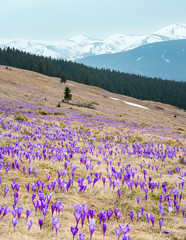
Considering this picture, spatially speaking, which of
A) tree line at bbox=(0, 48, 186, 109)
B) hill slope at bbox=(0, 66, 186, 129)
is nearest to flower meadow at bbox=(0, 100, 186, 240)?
hill slope at bbox=(0, 66, 186, 129)

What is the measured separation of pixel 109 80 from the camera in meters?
143

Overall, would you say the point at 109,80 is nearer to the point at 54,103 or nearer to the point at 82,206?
the point at 54,103

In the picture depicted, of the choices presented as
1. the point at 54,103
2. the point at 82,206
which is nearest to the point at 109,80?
the point at 54,103

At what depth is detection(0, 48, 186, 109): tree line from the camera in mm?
118562

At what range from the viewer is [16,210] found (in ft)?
7.97

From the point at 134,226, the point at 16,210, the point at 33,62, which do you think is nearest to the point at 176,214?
the point at 134,226

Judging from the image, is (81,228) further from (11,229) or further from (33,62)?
(33,62)

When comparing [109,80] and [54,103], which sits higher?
[109,80]

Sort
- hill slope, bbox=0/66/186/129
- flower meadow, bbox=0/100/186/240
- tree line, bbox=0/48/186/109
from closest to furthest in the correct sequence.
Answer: flower meadow, bbox=0/100/186/240, hill slope, bbox=0/66/186/129, tree line, bbox=0/48/186/109

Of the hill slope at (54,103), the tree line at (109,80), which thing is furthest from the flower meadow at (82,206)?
the tree line at (109,80)

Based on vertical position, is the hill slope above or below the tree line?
below

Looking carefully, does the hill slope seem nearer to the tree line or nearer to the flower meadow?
the flower meadow

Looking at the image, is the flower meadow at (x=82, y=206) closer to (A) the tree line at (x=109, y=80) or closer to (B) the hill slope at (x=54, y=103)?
(B) the hill slope at (x=54, y=103)

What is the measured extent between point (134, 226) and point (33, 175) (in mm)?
2545
